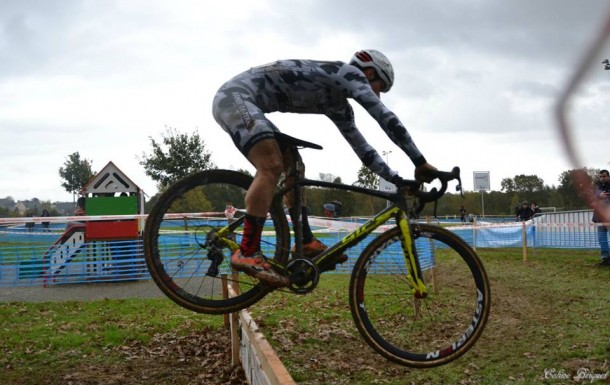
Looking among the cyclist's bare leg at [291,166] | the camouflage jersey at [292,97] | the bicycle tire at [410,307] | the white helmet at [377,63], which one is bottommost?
the bicycle tire at [410,307]

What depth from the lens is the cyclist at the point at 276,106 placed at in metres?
3.91

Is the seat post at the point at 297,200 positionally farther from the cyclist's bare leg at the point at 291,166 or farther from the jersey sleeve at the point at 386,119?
the jersey sleeve at the point at 386,119

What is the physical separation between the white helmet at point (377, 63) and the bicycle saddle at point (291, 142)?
0.76m

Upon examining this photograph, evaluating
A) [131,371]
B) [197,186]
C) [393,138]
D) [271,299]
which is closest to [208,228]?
[197,186]

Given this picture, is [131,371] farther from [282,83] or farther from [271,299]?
[282,83]

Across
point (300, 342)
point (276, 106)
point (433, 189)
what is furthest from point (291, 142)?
point (300, 342)

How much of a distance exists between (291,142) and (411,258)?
1335mm

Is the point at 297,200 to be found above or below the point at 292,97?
below

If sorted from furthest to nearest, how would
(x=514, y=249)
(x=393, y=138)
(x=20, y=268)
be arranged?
(x=514, y=249)
(x=20, y=268)
(x=393, y=138)

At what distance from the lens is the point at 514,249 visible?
21391 mm

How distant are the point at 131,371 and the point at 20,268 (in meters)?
8.24

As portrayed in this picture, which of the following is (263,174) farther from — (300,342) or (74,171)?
(74,171)

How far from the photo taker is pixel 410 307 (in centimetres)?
495

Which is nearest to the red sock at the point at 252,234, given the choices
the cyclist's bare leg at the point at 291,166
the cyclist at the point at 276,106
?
the cyclist at the point at 276,106
